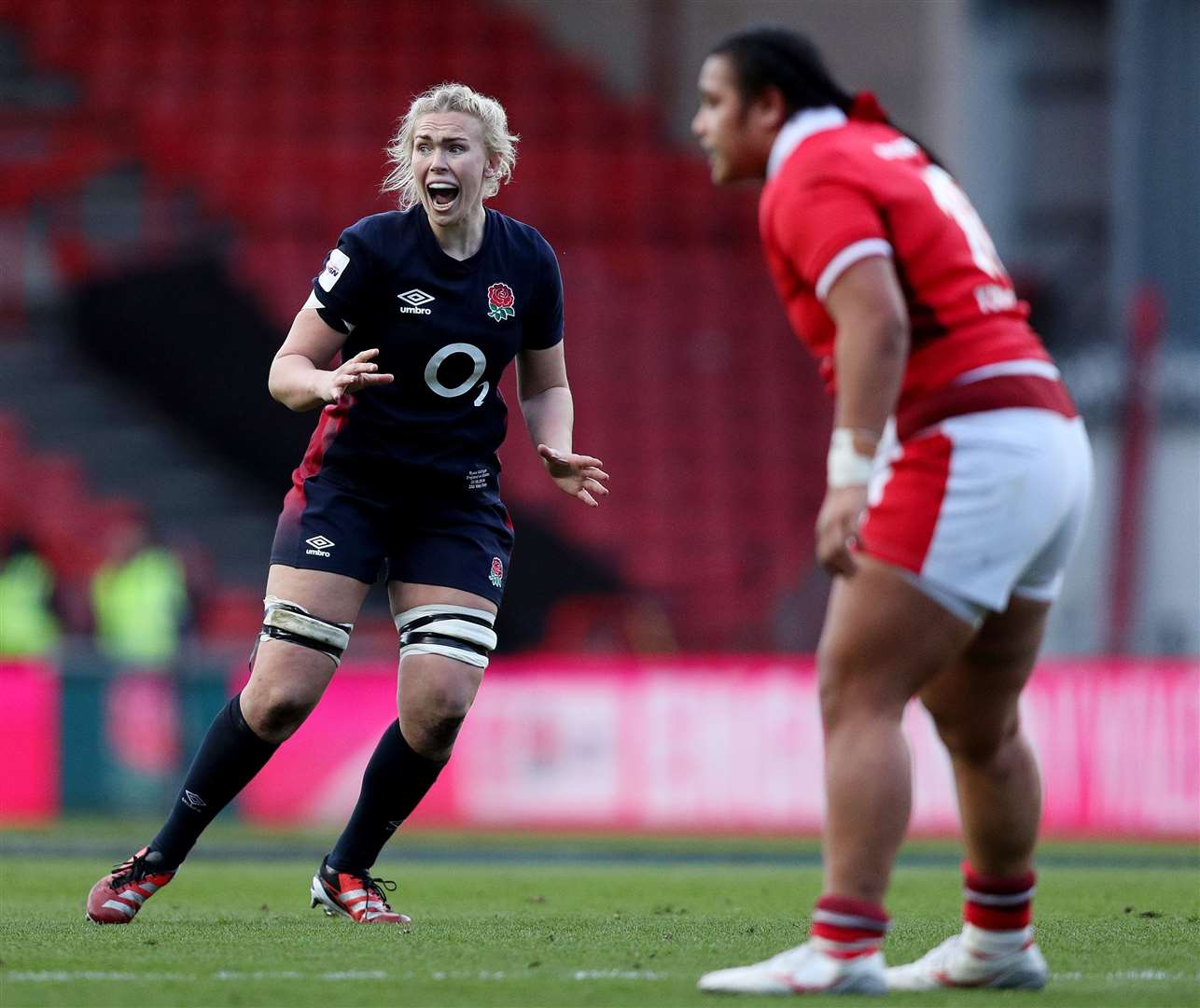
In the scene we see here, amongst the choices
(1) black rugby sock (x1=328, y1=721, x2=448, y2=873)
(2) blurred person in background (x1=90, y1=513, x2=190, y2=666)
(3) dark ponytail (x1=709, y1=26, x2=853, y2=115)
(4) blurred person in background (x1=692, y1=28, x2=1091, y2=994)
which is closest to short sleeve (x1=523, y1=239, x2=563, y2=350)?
(1) black rugby sock (x1=328, y1=721, x2=448, y2=873)

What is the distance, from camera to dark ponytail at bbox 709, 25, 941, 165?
4297mm

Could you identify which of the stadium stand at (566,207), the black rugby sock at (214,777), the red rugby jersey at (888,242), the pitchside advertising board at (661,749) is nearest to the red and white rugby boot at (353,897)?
the black rugby sock at (214,777)

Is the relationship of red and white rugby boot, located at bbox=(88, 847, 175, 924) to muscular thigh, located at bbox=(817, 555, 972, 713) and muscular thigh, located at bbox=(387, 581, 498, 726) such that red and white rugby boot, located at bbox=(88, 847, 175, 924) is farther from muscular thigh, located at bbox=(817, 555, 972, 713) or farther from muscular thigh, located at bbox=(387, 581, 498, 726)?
muscular thigh, located at bbox=(817, 555, 972, 713)

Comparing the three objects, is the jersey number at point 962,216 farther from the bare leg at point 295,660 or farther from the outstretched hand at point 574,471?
the bare leg at point 295,660

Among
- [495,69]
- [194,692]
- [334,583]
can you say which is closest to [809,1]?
[495,69]

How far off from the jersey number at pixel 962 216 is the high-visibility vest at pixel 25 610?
11.6 metres

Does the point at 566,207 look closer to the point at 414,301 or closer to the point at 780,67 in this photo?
the point at 414,301

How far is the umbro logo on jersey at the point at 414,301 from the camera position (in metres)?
5.62

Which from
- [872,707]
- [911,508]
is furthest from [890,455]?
[872,707]

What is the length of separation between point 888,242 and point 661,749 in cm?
921

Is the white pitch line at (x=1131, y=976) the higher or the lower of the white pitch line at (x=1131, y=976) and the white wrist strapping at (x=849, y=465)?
the lower

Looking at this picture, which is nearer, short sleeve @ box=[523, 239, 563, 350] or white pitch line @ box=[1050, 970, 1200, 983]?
white pitch line @ box=[1050, 970, 1200, 983]

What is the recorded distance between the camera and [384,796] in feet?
19.3

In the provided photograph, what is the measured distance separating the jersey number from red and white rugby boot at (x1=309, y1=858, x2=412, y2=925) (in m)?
2.53
